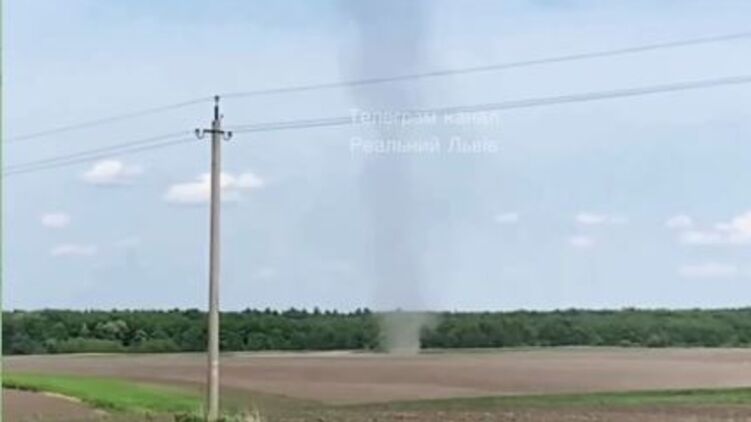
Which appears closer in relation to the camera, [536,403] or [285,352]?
[536,403]

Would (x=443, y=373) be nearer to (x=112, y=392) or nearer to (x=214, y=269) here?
(x=112, y=392)

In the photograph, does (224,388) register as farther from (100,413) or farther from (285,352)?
(285,352)

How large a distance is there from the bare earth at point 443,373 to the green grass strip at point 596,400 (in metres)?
3.14

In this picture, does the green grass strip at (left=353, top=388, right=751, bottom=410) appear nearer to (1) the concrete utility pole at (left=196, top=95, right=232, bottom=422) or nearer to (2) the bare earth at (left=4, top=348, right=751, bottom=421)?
(2) the bare earth at (left=4, top=348, right=751, bottom=421)

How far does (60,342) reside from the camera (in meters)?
112

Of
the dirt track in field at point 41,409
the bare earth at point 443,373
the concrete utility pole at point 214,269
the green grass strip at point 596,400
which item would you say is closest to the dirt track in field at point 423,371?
the bare earth at point 443,373

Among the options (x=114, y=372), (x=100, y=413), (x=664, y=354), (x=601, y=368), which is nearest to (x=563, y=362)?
(x=601, y=368)

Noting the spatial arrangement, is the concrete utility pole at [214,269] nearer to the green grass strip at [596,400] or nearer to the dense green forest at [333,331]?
the green grass strip at [596,400]

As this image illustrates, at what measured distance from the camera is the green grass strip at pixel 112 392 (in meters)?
51.4

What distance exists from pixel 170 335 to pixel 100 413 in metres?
69.4

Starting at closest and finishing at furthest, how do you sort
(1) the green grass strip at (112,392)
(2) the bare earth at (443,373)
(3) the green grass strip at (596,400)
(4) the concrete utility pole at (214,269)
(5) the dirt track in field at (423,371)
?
(4) the concrete utility pole at (214,269) → (2) the bare earth at (443,373) → (1) the green grass strip at (112,392) → (3) the green grass strip at (596,400) → (5) the dirt track in field at (423,371)

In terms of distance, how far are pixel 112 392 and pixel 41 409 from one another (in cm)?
1135

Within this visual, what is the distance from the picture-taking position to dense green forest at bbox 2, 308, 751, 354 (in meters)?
113

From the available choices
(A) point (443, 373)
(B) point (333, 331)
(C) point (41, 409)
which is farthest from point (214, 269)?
(B) point (333, 331)
